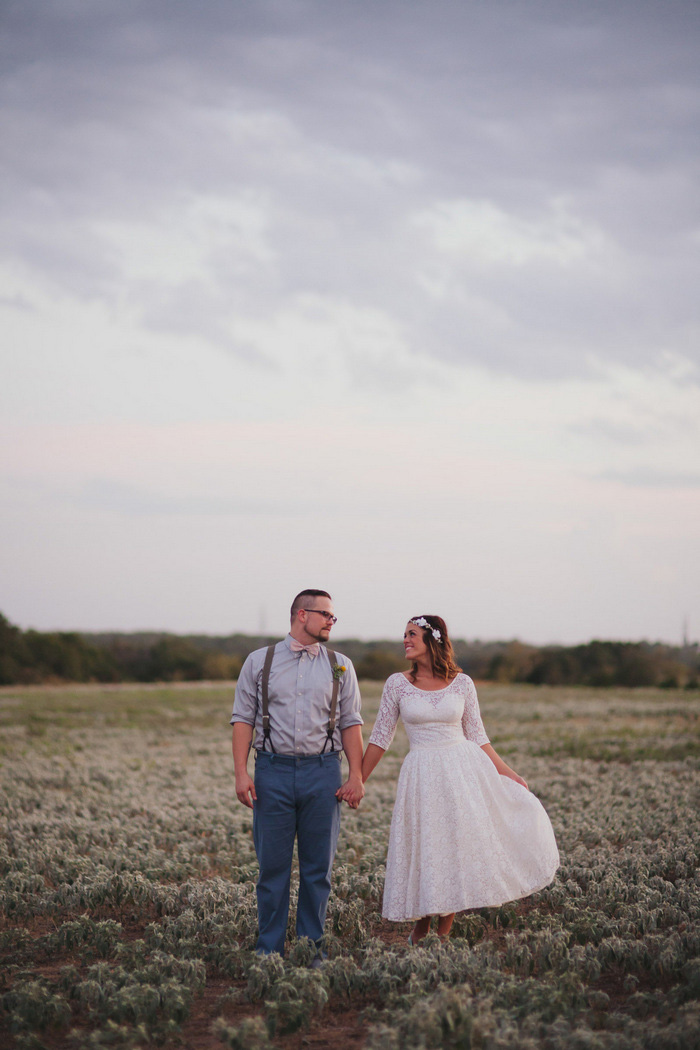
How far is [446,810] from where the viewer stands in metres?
6.68

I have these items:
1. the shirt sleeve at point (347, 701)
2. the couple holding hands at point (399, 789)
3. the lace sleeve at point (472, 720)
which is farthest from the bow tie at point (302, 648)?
the lace sleeve at point (472, 720)

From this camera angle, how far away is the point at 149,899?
8.92 m

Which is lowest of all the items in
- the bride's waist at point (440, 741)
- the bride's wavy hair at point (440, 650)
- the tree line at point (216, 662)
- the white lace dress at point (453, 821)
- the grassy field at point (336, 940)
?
the tree line at point (216, 662)

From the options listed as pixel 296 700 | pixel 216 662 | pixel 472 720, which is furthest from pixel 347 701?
pixel 216 662

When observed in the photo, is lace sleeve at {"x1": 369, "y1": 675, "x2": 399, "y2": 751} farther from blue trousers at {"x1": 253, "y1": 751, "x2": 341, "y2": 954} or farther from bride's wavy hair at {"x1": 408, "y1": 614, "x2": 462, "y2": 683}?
blue trousers at {"x1": 253, "y1": 751, "x2": 341, "y2": 954}

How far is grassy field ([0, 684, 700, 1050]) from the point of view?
17.6 ft

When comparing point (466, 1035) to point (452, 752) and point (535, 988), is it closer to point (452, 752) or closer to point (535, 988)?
point (535, 988)

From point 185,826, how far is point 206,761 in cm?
928

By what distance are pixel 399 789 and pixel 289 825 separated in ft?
3.18

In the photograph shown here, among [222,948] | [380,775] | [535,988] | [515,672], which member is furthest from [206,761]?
[515,672]

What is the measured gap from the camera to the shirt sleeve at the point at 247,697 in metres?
6.51

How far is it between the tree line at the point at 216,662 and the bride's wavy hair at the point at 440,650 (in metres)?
63.3

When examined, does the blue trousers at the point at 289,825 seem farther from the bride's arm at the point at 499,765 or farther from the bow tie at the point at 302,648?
the bride's arm at the point at 499,765

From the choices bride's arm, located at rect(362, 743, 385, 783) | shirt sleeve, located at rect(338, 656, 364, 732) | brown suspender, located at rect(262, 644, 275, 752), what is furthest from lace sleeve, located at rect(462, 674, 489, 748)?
brown suspender, located at rect(262, 644, 275, 752)
